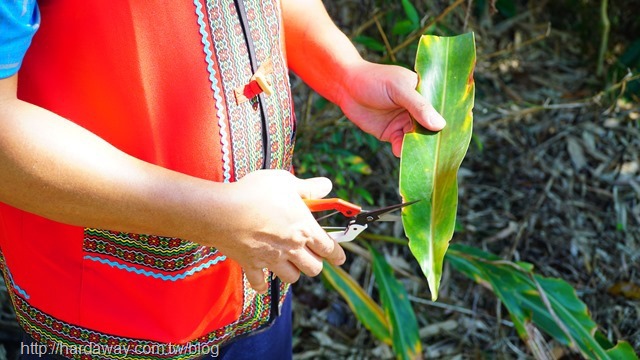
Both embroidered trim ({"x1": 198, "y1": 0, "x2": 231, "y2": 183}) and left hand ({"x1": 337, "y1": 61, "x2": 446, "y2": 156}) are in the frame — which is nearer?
embroidered trim ({"x1": 198, "y1": 0, "x2": 231, "y2": 183})

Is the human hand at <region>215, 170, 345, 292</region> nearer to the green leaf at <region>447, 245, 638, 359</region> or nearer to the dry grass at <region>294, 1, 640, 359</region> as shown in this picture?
the green leaf at <region>447, 245, 638, 359</region>

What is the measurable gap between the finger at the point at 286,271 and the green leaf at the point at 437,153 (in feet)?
0.56

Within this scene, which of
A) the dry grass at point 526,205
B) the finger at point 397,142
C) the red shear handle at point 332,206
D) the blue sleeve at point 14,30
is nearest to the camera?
the blue sleeve at point 14,30

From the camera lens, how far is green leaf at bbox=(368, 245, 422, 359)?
167cm

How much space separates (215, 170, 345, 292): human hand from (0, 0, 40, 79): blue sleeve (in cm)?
24

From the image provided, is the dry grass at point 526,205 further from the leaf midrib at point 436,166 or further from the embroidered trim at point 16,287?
the embroidered trim at point 16,287

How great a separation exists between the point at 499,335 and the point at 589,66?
120 cm

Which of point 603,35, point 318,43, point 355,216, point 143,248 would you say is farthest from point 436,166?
point 603,35

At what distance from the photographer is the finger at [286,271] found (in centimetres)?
87

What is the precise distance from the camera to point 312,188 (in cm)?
89

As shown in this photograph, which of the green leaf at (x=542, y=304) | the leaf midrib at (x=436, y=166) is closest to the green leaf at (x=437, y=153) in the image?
the leaf midrib at (x=436, y=166)

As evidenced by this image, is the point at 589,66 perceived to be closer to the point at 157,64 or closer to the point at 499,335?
the point at 499,335

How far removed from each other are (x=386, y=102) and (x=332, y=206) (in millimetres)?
208

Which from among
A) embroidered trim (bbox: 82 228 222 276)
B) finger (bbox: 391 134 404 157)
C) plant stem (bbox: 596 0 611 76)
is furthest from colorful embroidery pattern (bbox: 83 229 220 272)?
plant stem (bbox: 596 0 611 76)
